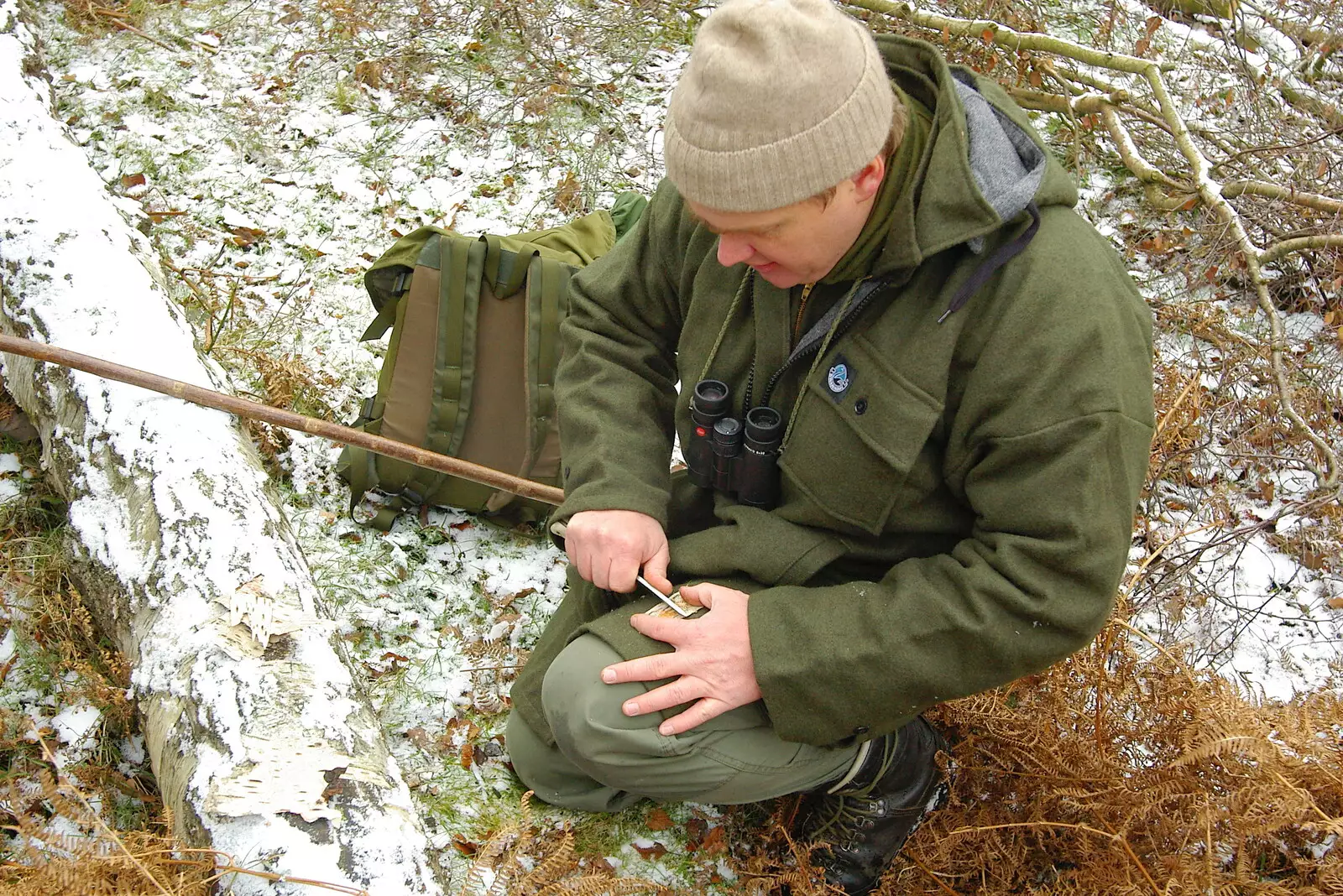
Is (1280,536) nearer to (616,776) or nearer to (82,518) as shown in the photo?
(616,776)

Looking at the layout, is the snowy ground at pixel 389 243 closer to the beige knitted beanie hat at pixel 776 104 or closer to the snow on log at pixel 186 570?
the snow on log at pixel 186 570

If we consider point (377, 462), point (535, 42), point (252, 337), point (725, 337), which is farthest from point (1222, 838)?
point (535, 42)

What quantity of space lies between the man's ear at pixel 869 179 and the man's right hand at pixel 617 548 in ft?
3.28

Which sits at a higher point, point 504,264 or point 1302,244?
point 504,264

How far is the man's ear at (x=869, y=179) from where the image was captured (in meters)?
1.89

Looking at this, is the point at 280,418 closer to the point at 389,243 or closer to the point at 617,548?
the point at 617,548

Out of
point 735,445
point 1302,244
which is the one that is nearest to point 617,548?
point 735,445

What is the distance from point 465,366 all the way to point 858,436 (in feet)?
5.75

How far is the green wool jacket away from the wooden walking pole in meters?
0.69

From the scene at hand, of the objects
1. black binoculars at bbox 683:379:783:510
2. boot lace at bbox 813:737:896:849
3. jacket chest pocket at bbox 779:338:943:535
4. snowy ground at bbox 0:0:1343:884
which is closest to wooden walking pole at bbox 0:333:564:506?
snowy ground at bbox 0:0:1343:884

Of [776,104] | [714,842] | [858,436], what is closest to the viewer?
[776,104]

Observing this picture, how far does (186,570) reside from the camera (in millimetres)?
2506

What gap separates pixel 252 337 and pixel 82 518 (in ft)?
4.55

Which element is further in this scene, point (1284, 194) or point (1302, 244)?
point (1284, 194)
